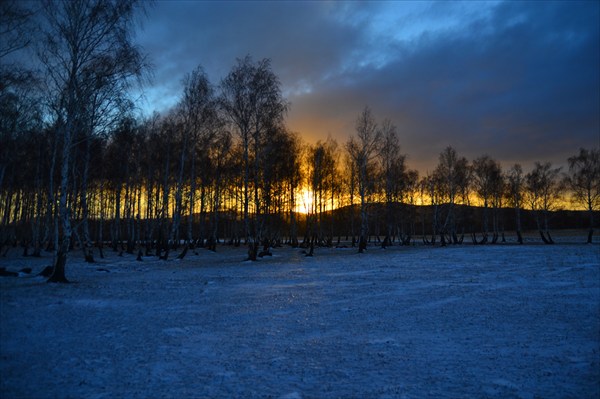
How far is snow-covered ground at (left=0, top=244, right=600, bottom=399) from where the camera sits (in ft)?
15.1

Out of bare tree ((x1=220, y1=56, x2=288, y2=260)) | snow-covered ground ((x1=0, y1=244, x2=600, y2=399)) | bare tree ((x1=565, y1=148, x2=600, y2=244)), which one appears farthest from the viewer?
bare tree ((x1=565, y1=148, x2=600, y2=244))

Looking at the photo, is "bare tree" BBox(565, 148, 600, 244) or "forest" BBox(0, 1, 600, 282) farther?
"bare tree" BBox(565, 148, 600, 244)

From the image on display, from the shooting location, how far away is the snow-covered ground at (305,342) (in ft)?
15.1

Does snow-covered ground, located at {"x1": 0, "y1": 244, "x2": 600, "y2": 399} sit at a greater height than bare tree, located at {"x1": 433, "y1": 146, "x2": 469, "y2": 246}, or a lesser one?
lesser

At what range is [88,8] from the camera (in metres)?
14.2

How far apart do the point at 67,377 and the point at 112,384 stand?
751 millimetres

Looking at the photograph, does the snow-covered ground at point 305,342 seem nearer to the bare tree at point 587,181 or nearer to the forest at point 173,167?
the forest at point 173,167

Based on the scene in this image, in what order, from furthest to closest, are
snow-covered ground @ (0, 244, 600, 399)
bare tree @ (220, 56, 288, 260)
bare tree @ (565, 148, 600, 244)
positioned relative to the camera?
bare tree @ (565, 148, 600, 244) → bare tree @ (220, 56, 288, 260) → snow-covered ground @ (0, 244, 600, 399)

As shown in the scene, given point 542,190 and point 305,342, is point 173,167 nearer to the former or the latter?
point 305,342

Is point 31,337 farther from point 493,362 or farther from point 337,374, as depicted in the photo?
point 493,362

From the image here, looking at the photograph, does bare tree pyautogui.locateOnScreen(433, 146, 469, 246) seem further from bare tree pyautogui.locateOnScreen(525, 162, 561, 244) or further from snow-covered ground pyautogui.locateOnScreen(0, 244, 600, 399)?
snow-covered ground pyautogui.locateOnScreen(0, 244, 600, 399)

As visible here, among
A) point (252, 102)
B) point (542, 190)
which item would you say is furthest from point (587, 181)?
point (252, 102)

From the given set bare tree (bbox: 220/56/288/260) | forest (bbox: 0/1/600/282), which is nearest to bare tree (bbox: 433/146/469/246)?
forest (bbox: 0/1/600/282)

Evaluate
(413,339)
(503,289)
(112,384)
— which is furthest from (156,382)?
(503,289)
